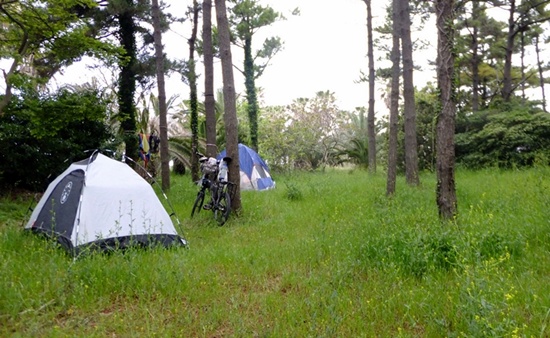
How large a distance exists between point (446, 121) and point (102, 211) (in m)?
4.97

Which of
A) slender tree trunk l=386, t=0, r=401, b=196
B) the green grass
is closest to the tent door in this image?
the green grass

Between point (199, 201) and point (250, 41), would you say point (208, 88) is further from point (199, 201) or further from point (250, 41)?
point (250, 41)

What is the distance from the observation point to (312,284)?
13.6ft

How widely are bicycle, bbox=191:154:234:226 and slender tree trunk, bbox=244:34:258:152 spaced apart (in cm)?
1128

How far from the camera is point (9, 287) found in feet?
12.4

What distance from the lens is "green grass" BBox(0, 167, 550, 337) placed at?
10.5 ft

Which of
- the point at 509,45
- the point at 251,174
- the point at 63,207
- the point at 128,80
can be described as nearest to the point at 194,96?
the point at 128,80

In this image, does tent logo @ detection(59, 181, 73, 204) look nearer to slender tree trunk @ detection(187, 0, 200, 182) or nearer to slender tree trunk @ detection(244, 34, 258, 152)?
slender tree trunk @ detection(187, 0, 200, 182)

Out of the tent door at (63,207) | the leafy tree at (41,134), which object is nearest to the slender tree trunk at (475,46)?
the leafy tree at (41,134)

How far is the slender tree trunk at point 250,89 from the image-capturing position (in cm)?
1995

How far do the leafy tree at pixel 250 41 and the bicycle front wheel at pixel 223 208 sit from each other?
11.9 m

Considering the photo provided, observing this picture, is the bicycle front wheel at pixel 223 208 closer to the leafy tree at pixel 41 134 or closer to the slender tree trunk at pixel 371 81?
the leafy tree at pixel 41 134

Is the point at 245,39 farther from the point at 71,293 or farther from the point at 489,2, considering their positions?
the point at 71,293

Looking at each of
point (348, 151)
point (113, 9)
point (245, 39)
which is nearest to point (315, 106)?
point (348, 151)
